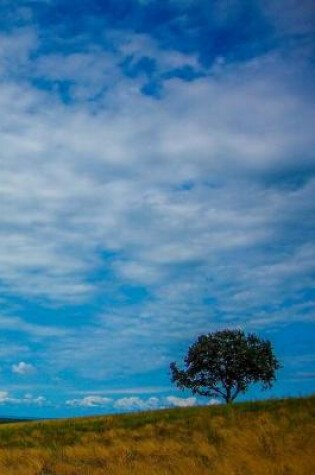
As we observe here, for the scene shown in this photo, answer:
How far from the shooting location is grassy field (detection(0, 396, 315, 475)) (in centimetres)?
2488

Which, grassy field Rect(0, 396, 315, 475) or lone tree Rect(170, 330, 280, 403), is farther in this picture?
Answer: lone tree Rect(170, 330, 280, 403)

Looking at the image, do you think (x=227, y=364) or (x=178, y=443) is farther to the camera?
(x=227, y=364)

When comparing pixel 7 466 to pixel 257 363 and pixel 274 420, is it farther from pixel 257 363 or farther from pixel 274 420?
pixel 257 363

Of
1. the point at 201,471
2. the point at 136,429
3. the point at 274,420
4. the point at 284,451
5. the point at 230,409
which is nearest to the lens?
the point at 201,471

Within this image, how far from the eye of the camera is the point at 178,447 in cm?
3023

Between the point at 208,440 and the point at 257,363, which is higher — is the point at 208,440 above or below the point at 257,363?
below

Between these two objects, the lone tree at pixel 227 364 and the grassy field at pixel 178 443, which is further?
the lone tree at pixel 227 364

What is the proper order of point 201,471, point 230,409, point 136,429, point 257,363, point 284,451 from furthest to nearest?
point 257,363, point 230,409, point 136,429, point 284,451, point 201,471

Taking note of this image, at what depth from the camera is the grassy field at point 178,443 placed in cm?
2488

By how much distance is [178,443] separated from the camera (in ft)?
104

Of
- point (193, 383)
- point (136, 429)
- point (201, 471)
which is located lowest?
point (201, 471)

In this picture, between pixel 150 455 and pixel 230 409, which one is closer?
pixel 150 455

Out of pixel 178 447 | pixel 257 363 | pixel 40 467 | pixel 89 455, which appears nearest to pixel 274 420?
pixel 178 447

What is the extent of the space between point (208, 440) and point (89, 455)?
615 centimetres
